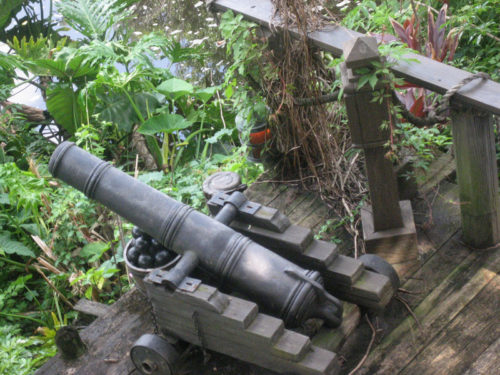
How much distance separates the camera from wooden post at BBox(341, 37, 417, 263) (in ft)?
8.43

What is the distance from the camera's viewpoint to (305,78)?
332 centimetres

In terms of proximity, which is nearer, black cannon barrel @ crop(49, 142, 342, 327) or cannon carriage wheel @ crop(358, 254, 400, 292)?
black cannon barrel @ crop(49, 142, 342, 327)

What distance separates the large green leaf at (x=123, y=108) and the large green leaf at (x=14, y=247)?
138 cm

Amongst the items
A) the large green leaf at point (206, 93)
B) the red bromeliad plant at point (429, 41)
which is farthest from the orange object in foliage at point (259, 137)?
the large green leaf at point (206, 93)

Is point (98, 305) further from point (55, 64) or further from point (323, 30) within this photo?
point (55, 64)

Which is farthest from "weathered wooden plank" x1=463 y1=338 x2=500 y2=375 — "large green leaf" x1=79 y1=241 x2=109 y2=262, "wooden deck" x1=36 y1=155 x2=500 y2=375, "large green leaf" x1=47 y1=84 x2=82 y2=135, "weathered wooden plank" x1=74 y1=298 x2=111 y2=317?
"large green leaf" x1=47 y1=84 x2=82 y2=135

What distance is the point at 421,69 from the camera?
274 cm

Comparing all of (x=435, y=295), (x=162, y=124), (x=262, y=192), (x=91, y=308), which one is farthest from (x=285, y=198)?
(x=162, y=124)

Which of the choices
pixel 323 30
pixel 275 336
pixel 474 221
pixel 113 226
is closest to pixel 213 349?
pixel 275 336

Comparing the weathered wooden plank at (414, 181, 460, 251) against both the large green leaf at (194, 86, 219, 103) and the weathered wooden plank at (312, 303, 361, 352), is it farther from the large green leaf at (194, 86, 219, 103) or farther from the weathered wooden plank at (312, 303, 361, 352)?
the large green leaf at (194, 86, 219, 103)

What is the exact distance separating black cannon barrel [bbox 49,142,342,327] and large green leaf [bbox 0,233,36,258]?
181 centimetres

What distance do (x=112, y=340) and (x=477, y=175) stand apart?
193cm

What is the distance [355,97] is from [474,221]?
886mm

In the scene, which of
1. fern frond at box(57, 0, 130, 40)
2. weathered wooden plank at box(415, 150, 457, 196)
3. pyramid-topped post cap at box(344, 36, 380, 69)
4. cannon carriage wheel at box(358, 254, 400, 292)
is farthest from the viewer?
fern frond at box(57, 0, 130, 40)
